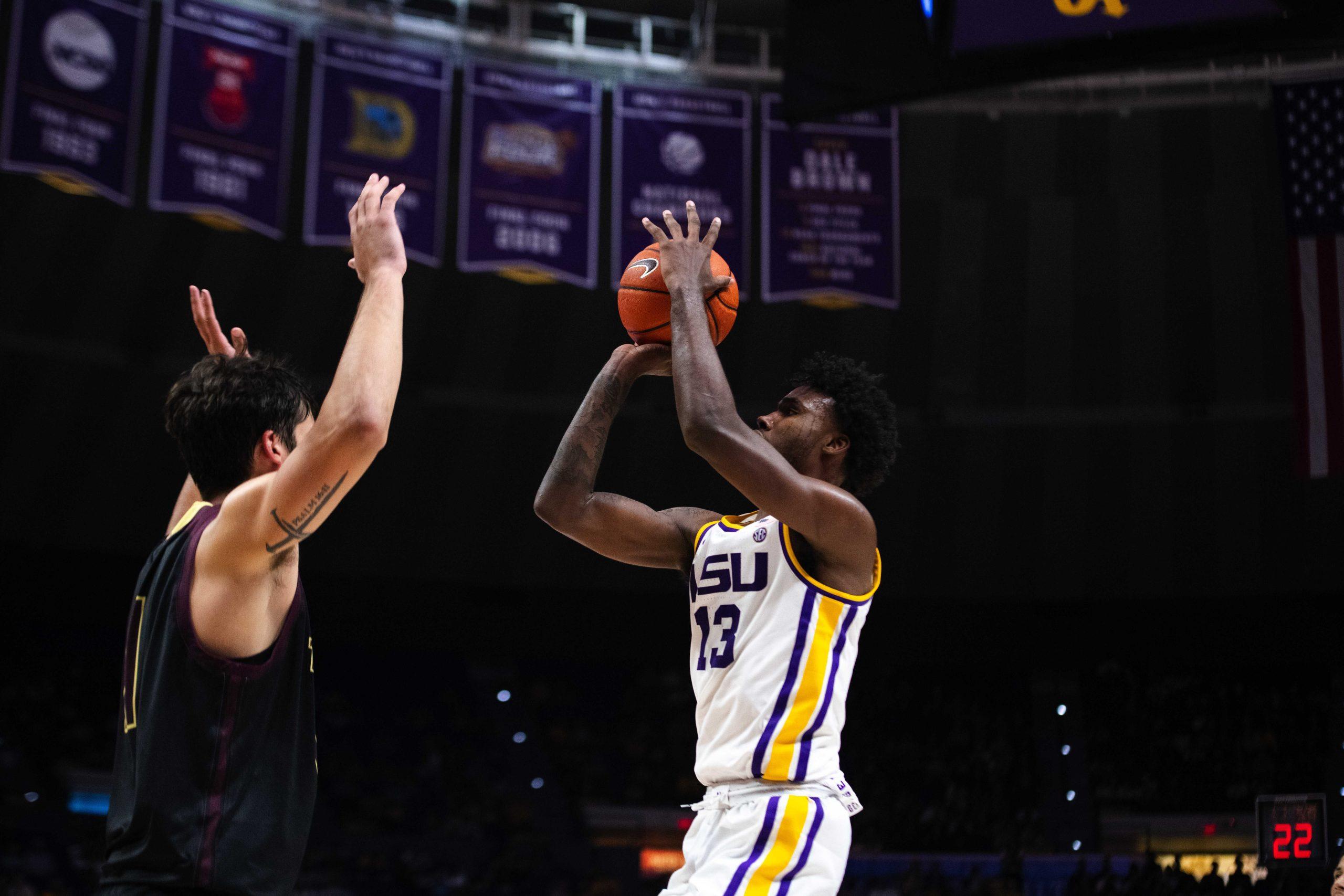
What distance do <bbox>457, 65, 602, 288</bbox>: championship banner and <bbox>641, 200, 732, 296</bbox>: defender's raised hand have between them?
26.4ft

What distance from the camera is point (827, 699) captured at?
3607mm

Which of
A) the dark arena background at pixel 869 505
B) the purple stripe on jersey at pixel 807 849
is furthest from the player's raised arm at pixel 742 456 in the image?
the dark arena background at pixel 869 505

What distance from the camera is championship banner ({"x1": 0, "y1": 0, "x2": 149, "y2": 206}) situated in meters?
10.4

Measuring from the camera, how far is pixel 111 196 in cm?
1081

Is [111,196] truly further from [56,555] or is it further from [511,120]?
[56,555]

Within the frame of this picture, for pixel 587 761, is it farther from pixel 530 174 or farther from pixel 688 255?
pixel 688 255

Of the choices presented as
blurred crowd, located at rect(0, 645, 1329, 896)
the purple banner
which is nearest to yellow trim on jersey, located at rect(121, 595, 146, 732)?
the purple banner

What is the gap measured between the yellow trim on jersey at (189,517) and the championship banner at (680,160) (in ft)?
31.7

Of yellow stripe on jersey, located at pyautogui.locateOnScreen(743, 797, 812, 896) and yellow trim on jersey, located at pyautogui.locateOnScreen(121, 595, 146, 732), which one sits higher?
yellow trim on jersey, located at pyautogui.locateOnScreen(121, 595, 146, 732)

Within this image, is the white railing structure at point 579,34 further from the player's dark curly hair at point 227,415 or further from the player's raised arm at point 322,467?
the player's raised arm at point 322,467

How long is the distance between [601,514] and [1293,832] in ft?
25.0

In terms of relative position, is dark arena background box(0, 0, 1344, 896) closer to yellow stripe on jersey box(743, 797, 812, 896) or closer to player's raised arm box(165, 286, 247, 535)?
player's raised arm box(165, 286, 247, 535)

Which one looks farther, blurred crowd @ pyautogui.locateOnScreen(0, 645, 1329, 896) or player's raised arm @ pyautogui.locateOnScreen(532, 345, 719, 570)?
blurred crowd @ pyautogui.locateOnScreen(0, 645, 1329, 896)

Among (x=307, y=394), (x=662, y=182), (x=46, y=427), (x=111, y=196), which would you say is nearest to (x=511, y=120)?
(x=662, y=182)
